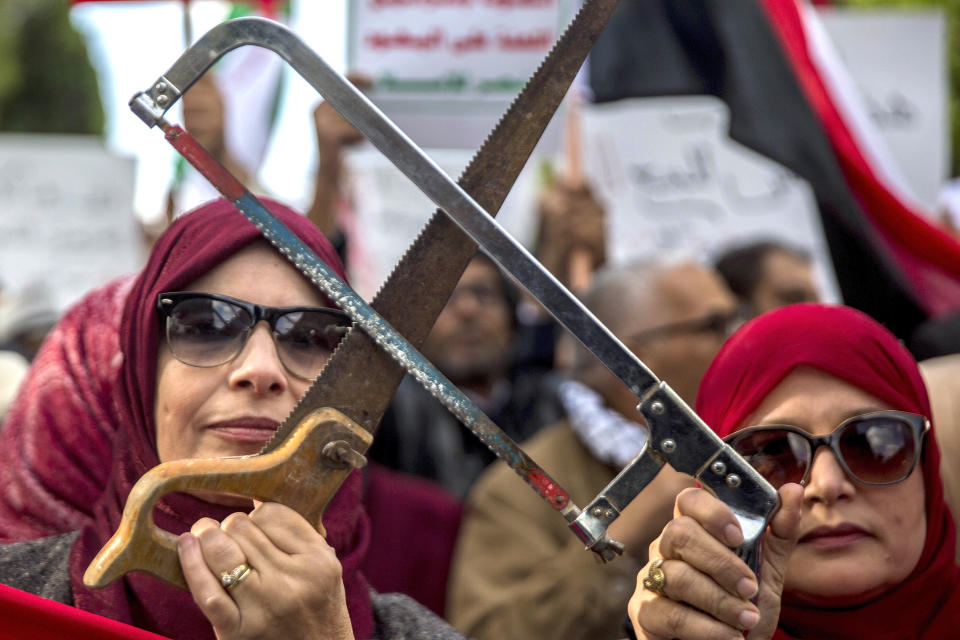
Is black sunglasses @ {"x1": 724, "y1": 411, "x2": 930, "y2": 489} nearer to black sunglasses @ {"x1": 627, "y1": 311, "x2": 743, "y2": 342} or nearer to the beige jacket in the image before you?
the beige jacket

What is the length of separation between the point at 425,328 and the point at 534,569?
200 centimetres

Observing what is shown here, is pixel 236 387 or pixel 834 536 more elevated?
pixel 236 387

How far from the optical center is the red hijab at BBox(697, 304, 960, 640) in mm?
2326

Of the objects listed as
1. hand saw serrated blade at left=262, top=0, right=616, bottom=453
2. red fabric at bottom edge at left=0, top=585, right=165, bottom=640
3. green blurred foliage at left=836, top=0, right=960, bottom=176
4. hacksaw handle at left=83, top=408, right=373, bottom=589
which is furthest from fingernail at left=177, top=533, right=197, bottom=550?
green blurred foliage at left=836, top=0, right=960, bottom=176

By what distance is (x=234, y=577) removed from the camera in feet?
5.53

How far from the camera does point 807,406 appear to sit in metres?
2.30

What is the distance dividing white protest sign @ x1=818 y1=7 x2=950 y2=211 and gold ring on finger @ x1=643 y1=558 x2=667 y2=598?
443 cm

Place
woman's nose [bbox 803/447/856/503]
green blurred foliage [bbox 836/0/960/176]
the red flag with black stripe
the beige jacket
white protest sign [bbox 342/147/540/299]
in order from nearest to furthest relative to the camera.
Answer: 1. woman's nose [bbox 803/447/856/503]
2. the beige jacket
3. the red flag with black stripe
4. white protest sign [bbox 342/147/540/299]
5. green blurred foliage [bbox 836/0/960/176]

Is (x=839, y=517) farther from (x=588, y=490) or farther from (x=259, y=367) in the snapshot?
(x=588, y=490)

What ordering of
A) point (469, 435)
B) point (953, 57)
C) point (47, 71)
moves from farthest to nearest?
1. point (47, 71)
2. point (953, 57)
3. point (469, 435)

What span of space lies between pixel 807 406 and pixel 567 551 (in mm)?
1514

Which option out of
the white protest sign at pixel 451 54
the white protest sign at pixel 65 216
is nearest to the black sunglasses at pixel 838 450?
the white protest sign at pixel 451 54

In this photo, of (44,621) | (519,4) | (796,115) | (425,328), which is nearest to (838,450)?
(425,328)

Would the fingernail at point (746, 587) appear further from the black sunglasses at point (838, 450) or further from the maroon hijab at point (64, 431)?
the maroon hijab at point (64, 431)
